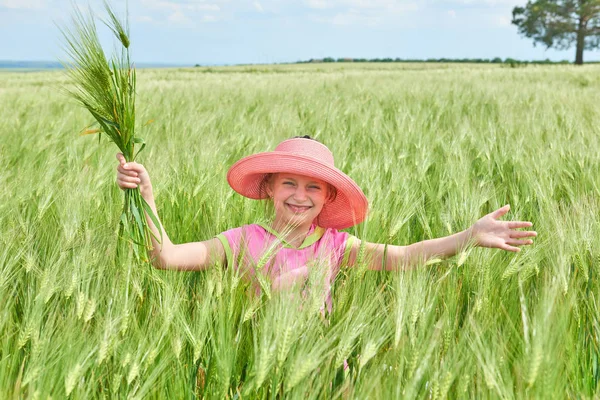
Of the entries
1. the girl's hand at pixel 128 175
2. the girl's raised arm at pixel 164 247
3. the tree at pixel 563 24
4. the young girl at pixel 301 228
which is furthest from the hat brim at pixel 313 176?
the tree at pixel 563 24

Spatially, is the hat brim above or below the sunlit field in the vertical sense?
above

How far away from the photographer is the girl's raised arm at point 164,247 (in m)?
1.38

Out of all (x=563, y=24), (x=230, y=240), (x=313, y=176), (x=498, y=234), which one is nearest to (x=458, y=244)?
(x=498, y=234)

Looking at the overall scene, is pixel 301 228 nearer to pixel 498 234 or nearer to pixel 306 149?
pixel 306 149

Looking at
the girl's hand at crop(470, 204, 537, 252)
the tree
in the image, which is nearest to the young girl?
the girl's hand at crop(470, 204, 537, 252)

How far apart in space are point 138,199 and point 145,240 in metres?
0.10

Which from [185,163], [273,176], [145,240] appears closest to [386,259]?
[273,176]

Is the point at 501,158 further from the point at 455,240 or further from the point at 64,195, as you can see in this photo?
the point at 64,195

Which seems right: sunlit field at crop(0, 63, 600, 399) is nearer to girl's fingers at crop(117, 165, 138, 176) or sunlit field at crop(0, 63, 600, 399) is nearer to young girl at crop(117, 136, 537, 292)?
young girl at crop(117, 136, 537, 292)

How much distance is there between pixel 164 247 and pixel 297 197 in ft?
1.34

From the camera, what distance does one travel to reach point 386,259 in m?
1.57

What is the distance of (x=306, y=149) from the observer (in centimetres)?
168

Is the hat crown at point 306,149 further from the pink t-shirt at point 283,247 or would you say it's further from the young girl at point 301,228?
the pink t-shirt at point 283,247

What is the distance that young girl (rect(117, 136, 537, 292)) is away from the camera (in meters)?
1.48
